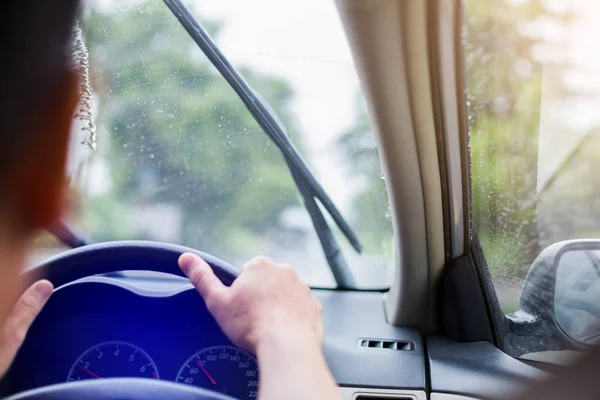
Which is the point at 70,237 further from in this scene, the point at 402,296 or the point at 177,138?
the point at 402,296

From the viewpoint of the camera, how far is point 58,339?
2066mm

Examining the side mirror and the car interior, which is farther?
the side mirror

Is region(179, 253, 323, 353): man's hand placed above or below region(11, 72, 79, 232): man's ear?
below

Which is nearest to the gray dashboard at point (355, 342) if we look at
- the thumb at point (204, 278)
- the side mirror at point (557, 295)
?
the side mirror at point (557, 295)

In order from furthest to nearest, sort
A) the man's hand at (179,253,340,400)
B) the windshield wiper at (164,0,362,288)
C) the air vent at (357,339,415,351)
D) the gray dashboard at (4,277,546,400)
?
the air vent at (357,339,415,351), the windshield wiper at (164,0,362,288), the gray dashboard at (4,277,546,400), the man's hand at (179,253,340,400)

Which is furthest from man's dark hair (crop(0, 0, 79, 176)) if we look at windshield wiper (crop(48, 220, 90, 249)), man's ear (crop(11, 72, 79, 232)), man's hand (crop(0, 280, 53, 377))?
windshield wiper (crop(48, 220, 90, 249))

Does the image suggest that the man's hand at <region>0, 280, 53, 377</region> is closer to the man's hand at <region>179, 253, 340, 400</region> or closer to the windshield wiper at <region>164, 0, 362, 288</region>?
the man's hand at <region>179, 253, 340, 400</region>

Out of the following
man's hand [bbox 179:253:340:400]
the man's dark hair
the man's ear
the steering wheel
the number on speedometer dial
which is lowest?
the number on speedometer dial

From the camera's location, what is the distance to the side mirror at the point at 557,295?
2.18 meters

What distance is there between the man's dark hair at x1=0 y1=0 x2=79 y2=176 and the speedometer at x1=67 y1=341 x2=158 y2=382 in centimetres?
112

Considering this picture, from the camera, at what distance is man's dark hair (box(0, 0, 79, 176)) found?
0.95m

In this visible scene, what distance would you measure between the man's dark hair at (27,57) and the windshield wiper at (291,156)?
1261 millimetres

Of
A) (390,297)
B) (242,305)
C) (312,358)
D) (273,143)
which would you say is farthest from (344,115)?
(312,358)

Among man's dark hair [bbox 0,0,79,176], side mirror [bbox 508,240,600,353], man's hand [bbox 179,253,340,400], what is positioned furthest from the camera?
side mirror [bbox 508,240,600,353]
